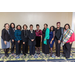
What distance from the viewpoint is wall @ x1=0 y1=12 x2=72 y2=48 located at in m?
3.66

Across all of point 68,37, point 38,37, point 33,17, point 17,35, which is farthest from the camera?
point 33,17

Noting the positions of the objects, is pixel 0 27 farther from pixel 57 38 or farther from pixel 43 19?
pixel 57 38

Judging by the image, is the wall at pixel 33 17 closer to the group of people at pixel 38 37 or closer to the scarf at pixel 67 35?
the group of people at pixel 38 37

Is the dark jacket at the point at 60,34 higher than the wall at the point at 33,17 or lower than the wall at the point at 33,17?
lower

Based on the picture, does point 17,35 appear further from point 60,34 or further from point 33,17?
point 60,34

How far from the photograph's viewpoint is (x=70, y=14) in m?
3.84

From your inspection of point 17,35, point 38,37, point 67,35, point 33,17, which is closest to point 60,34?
point 67,35

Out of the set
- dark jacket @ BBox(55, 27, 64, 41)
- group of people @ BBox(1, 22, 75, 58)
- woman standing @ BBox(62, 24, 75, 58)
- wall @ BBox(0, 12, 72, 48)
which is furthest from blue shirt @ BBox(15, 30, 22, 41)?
woman standing @ BBox(62, 24, 75, 58)

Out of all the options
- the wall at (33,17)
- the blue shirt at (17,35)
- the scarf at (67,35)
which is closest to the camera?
the scarf at (67,35)

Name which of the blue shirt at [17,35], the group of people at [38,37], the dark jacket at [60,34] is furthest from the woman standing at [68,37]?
the blue shirt at [17,35]

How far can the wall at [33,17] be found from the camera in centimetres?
366

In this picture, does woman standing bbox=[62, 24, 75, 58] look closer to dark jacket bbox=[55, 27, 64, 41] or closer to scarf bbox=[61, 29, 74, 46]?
scarf bbox=[61, 29, 74, 46]

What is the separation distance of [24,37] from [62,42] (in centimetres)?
160

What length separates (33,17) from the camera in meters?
3.74
